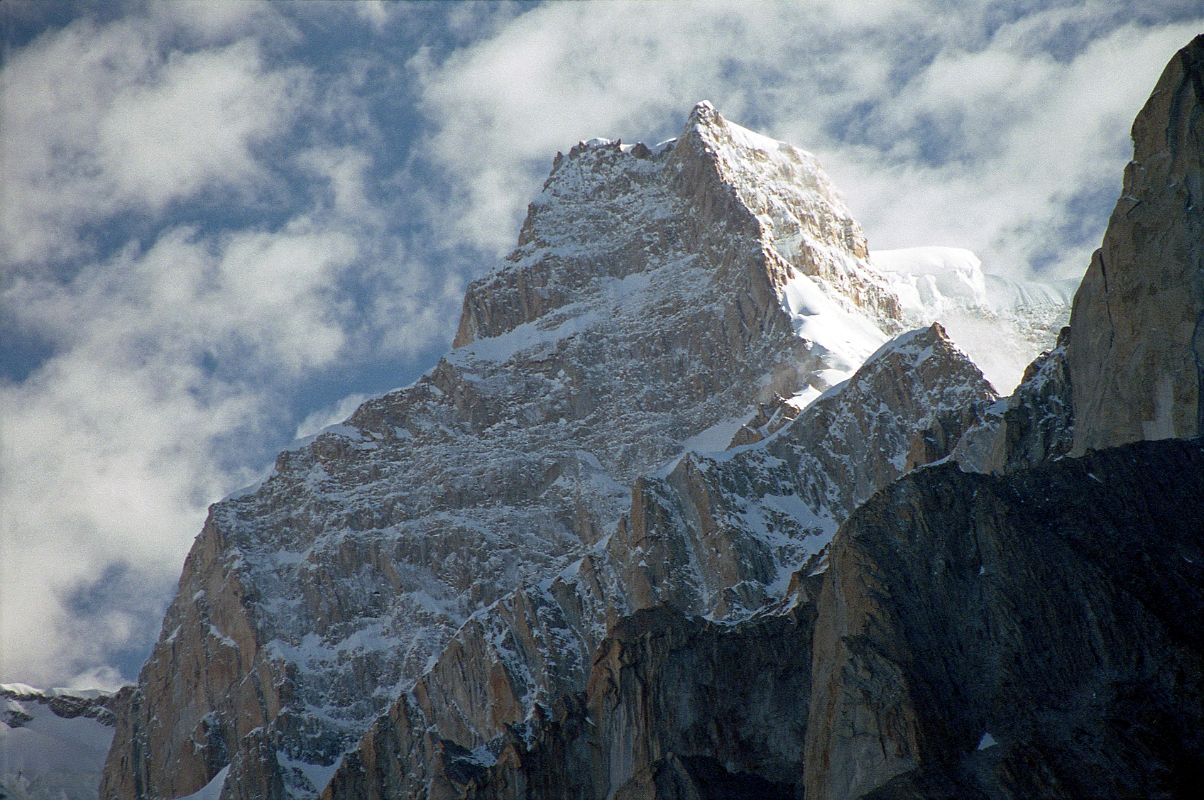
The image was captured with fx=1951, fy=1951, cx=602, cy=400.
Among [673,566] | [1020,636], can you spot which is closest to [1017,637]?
[1020,636]

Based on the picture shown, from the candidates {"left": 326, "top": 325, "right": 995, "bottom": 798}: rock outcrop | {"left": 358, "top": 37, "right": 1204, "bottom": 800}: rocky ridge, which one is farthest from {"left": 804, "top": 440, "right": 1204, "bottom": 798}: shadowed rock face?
{"left": 326, "top": 325, "right": 995, "bottom": 798}: rock outcrop

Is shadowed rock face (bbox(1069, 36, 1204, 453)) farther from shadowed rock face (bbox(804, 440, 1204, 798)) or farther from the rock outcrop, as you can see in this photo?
the rock outcrop

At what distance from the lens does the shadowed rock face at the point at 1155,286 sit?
3957 inches

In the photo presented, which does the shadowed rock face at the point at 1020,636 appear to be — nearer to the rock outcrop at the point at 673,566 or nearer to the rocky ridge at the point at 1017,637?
the rocky ridge at the point at 1017,637

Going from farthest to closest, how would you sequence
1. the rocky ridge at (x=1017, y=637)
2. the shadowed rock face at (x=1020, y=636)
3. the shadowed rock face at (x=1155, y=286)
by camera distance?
the shadowed rock face at (x=1155, y=286) < the rocky ridge at (x=1017, y=637) < the shadowed rock face at (x=1020, y=636)

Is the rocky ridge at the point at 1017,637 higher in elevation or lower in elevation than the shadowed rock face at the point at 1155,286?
lower

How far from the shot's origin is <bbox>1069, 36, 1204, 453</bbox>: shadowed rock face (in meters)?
100

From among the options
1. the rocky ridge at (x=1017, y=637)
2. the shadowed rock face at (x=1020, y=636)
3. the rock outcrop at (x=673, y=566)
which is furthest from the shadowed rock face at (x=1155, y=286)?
the rock outcrop at (x=673, y=566)

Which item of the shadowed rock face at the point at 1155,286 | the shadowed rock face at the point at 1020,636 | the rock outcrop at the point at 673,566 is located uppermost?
the rock outcrop at the point at 673,566

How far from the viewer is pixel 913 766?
86.9 m

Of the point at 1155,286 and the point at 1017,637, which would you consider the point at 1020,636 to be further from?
the point at 1155,286

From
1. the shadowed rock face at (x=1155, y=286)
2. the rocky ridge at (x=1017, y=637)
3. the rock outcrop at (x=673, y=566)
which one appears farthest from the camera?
the rock outcrop at (x=673, y=566)

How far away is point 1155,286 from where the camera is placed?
339 feet

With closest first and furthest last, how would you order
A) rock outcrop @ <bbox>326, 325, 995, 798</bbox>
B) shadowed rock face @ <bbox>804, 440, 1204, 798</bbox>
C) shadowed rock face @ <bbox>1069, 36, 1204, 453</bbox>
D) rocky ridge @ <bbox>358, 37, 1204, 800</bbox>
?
1. shadowed rock face @ <bbox>804, 440, 1204, 798</bbox>
2. rocky ridge @ <bbox>358, 37, 1204, 800</bbox>
3. shadowed rock face @ <bbox>1069, 36, 1204, 453</bbox>
4. rock outcrop @ <bbox>326, 325, 995, 798</bbox>
